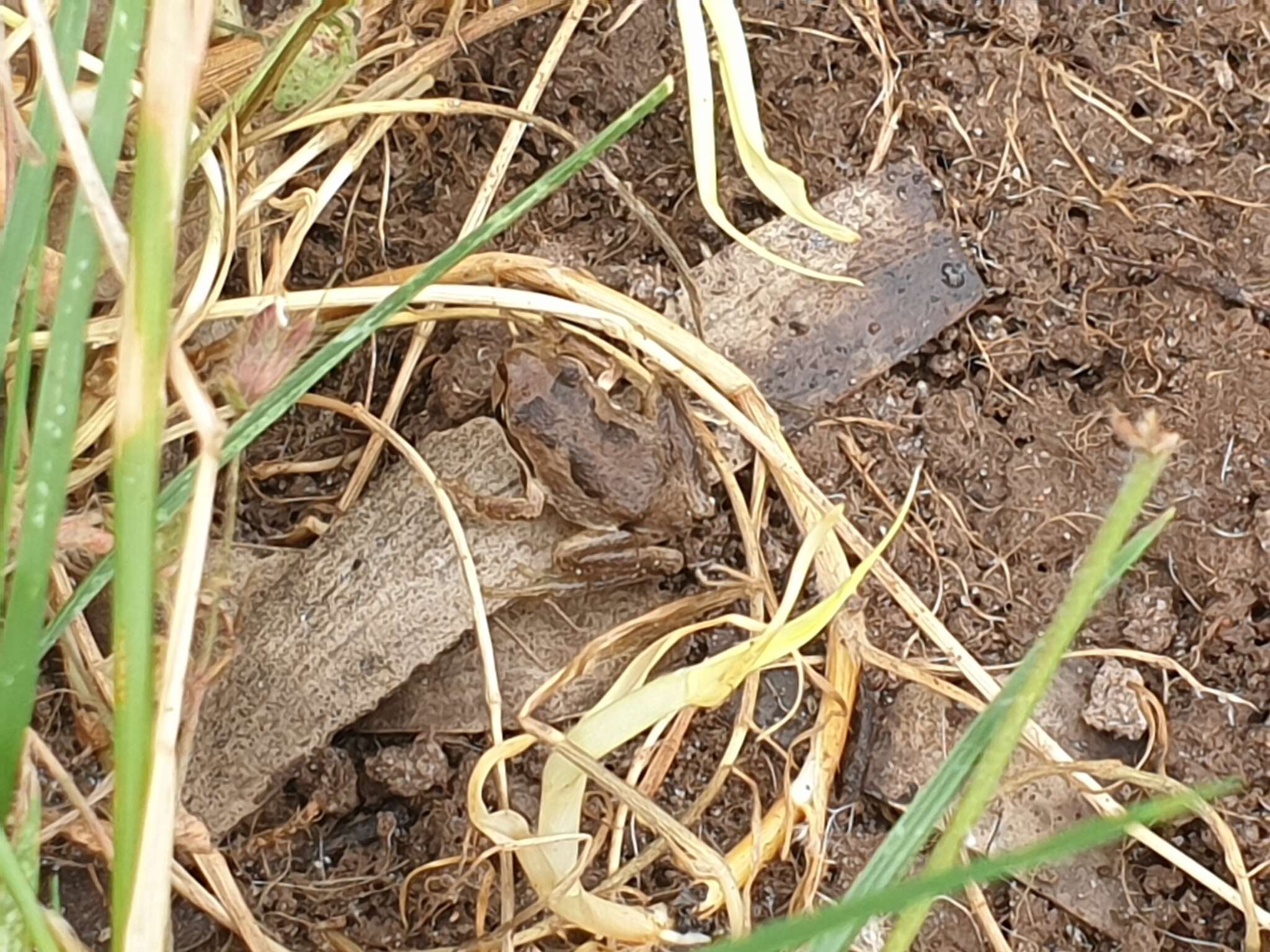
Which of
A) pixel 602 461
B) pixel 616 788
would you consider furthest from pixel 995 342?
pixel 616 788

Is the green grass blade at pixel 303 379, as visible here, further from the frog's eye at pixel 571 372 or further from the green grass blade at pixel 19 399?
the frog's eye at pixel 571 372

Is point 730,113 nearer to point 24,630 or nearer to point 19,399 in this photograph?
point 19,399

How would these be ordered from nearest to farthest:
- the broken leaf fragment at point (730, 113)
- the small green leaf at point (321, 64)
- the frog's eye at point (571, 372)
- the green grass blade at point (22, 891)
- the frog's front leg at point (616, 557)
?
the green grass blade at point (22, 891) → the broken leaf fragment at point (730, 113) → the small green leaf at point (321, 64) → the frog's front leg at point (616, 557) → the frog's eye at point (571, 372)

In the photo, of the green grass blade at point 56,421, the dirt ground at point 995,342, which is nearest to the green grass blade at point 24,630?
the green grass blade at point 56,421

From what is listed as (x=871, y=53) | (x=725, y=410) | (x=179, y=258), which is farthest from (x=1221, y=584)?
(x=179, y=258)

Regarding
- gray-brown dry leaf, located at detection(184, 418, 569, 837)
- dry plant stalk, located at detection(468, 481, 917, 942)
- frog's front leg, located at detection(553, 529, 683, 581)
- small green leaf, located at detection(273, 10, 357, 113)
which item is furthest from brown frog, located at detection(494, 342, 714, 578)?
small green leaf, located at detection(273, 10, 357, 113)

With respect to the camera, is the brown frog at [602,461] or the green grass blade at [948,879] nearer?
the green grass blade at [948,879]

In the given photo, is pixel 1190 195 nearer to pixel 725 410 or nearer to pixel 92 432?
pixel 725 410
